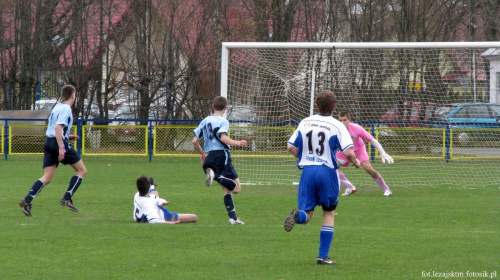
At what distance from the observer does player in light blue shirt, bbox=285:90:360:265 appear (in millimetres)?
6195

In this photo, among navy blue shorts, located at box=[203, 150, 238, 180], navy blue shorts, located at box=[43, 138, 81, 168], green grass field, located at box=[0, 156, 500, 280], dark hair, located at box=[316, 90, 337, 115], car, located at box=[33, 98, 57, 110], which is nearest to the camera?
green grass field, located at box=[0, 156, 500, 280]

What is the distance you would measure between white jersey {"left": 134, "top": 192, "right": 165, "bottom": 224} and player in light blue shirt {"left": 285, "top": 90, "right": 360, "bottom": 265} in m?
2.97

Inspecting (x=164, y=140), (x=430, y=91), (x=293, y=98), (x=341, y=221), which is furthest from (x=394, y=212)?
(x=164, y=140)

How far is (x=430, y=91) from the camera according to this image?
17469 millimetres

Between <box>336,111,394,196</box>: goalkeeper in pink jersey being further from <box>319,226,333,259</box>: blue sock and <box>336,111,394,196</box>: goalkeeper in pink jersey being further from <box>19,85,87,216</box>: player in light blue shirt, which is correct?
<box>319,226,333,259</box>: blue sock

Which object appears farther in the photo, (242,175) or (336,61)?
(336,61)

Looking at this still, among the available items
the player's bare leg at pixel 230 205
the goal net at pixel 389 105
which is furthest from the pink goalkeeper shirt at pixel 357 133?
the player's bare leg at pixel 230 205

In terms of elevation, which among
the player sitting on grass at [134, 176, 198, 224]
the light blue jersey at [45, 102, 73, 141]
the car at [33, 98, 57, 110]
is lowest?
the player sitting on grass at [134, 176, 198, 224]

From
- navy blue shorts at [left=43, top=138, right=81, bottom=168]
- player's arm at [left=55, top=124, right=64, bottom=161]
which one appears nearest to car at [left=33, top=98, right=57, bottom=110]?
navy blue shorts at [left=43, top=138, right=81, bottom=168]

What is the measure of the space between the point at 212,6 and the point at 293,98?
A: 31.4ft

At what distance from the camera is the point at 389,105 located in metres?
18.4

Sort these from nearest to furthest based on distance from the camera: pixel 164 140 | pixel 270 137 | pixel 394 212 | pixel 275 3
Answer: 1. pixel 394 212
2. pixel 270 137
3. pixel 164 140
4. pixel 275 3

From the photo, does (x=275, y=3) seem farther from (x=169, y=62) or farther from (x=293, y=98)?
(x=293, y=98)

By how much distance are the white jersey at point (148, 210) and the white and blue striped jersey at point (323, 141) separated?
3057 mm
